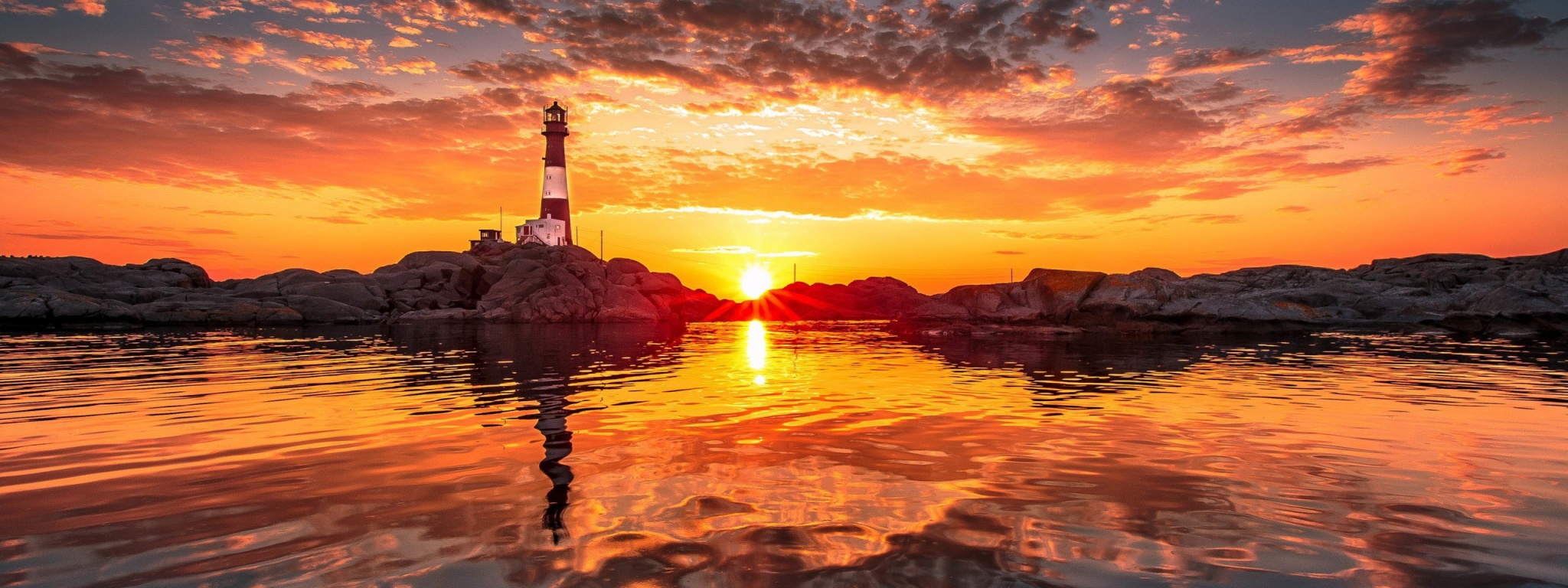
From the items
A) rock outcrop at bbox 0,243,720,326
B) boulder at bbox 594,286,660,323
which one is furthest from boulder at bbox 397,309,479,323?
boulder at bbox 594,286,660,323

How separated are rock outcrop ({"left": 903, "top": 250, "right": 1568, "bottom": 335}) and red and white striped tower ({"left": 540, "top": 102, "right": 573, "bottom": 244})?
5616 centimetres

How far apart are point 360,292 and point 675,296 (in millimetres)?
35871

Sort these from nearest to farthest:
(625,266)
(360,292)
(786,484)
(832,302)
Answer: (786,484)
(360,292)
(625,266)
(832,302)

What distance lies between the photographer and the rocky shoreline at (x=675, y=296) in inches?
1636

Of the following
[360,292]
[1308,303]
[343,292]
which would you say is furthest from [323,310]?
[1308,303]

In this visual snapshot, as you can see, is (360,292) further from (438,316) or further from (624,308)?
(624,308)

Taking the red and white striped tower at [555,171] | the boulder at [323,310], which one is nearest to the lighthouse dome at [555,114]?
the red and white striped tower at [555,171]

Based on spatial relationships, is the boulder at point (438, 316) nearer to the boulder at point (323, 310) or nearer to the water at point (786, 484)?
the boulder at point (323, 310)

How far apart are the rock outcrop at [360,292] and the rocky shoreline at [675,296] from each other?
154mm

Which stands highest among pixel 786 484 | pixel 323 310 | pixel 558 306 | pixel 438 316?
pixel 558 306

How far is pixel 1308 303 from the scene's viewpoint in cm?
4878

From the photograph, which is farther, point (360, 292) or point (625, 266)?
point (625, 266)

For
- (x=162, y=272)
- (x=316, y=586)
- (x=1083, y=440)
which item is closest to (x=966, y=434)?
(x=1083, y=440)

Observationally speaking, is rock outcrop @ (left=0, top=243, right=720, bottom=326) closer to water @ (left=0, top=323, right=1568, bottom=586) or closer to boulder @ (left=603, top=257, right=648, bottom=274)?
boulder @ (left=603, top=257, right=648, bottom=274)
